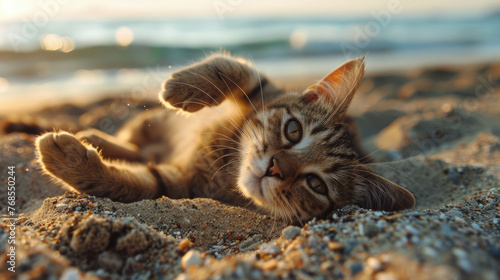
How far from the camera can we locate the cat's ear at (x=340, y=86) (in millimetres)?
2314

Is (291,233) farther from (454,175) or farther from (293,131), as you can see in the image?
(454,175)

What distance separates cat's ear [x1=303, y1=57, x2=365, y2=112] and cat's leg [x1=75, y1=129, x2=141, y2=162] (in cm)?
166

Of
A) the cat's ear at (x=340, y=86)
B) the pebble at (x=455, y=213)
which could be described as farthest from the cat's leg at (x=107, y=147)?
the pebble at (x=455, y=213)

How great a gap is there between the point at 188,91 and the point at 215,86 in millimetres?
218

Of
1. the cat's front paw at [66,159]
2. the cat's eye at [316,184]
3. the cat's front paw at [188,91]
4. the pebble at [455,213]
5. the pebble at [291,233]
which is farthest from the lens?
the cat's front paw at [188,91]

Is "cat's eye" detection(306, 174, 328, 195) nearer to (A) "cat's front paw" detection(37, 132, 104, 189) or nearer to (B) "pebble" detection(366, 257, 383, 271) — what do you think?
(B) "pebble" detection(366, 257, 383, 271)

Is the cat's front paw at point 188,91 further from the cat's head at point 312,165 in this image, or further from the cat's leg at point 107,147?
the cat's leg at point 107,147

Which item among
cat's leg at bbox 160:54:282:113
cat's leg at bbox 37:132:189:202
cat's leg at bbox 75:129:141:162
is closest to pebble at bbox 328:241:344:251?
cat's leg at bbox 160:54:282:113

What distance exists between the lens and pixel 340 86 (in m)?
2.46

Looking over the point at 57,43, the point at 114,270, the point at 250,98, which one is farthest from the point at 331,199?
the point at 57,43

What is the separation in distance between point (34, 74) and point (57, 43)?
8.23 feet

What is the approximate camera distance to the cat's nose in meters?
2.13

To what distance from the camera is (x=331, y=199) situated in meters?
2.28

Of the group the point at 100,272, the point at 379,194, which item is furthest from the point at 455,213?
the point at 100,272
